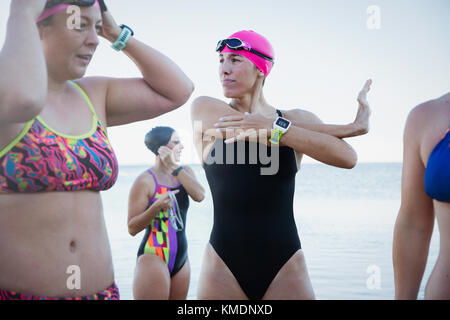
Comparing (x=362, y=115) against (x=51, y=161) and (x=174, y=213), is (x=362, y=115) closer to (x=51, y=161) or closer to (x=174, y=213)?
(x=51, y=161)

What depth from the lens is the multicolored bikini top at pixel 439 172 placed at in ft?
6.06

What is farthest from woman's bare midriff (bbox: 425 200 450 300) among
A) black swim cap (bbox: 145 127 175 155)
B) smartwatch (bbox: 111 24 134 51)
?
black swim cap (bbox: 145 127 175 155)

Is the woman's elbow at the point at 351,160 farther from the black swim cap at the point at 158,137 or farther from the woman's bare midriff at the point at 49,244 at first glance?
the black swim cap at the point at 158,137

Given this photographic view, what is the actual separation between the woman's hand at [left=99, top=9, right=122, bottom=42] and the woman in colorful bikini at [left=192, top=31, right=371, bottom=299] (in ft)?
2.48

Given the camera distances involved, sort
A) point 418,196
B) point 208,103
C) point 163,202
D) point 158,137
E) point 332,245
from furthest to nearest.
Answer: point 332,245, point 158,137, point 163,202, point 208,103, point 418,196

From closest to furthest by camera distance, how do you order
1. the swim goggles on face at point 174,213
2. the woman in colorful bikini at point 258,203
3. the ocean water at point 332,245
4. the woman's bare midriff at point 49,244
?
the woman's bare midriff at point 49,244, the woman in colorful bikini at point 258,203, the swim goggles on face at point 174,213, the ocean water at point 332,245

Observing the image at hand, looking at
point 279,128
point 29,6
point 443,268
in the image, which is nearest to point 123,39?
point 29,6

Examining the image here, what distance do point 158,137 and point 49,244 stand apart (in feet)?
10.7

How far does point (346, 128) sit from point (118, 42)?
126 cm

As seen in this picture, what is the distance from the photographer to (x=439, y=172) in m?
1.86

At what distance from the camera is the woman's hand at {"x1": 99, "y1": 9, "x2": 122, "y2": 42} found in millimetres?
1896

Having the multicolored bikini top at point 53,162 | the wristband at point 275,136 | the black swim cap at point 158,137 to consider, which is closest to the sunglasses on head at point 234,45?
the wristband at point 275,136

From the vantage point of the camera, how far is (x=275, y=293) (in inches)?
91.2

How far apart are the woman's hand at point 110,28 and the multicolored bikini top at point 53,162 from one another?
43cm
